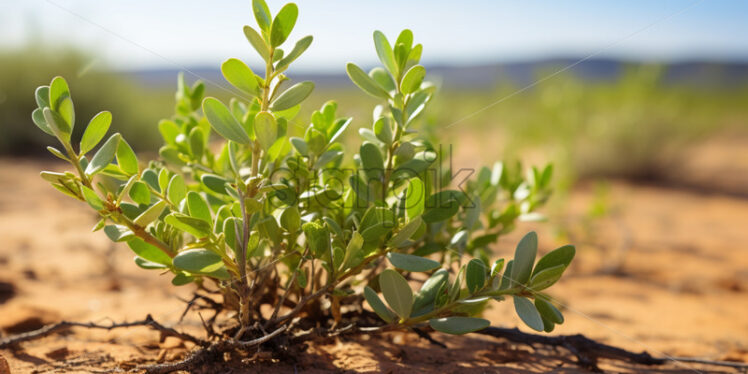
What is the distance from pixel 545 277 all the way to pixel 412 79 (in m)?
0.45

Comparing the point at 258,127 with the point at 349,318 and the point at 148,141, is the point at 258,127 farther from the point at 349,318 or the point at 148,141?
the point at 148,141

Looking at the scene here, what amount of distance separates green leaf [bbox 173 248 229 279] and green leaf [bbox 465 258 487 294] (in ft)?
1.49

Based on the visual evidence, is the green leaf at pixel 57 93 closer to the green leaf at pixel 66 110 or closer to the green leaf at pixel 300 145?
the green leaf at pixel 66 110

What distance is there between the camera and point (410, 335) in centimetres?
139

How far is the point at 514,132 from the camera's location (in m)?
4.68

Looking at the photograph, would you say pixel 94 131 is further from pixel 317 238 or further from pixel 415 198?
pixel 415 198

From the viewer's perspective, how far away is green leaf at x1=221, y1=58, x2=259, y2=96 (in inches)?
34.8

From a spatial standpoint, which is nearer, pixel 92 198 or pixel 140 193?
pixel 92 198

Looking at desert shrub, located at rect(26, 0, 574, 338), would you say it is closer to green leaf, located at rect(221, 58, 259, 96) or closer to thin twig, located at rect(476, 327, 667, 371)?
green leaf, located at rect(221, 58, 259, 96)

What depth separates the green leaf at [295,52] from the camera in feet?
2.95

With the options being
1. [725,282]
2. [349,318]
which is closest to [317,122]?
[349,318]

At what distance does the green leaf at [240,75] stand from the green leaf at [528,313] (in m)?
0.62

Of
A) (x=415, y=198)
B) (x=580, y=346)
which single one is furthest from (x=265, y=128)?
(x=580, y=346)

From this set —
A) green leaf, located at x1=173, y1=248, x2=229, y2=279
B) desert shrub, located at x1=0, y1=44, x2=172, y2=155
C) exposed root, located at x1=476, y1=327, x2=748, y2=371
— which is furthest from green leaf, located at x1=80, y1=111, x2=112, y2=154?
desert shrub, located at x1=0, y1=44, x2=172, y2=155
